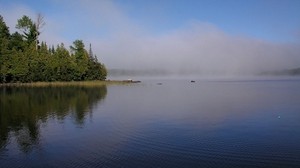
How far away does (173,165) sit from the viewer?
20266 mm

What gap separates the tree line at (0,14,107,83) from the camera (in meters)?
110

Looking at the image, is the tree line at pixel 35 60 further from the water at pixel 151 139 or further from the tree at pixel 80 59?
the water at pixel 151 139

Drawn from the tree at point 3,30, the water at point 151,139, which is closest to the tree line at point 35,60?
the tree at point 3,30

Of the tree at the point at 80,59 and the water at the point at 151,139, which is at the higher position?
the tree at the point at 80,59

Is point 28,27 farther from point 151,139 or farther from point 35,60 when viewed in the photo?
point 151,139

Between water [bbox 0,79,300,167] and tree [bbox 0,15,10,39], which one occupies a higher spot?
tree [bbox 0,15,10,39]

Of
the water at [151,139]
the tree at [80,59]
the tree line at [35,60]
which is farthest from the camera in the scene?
the tree at [80,59]

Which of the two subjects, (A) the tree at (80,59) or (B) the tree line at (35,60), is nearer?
(B) the tree line at (35,60)

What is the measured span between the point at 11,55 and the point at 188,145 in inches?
3862

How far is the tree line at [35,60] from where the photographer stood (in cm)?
11019

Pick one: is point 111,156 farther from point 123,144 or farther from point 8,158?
point 8,158

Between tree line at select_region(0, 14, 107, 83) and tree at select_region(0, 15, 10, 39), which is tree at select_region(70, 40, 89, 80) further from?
tree at select_region(0, 15, 10, 39)

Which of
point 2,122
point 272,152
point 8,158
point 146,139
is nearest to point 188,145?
point 146,139

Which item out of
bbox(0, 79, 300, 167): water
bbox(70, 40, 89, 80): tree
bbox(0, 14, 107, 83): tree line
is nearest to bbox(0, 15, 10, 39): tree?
bbox(0, 14, 107, 83): tree line
